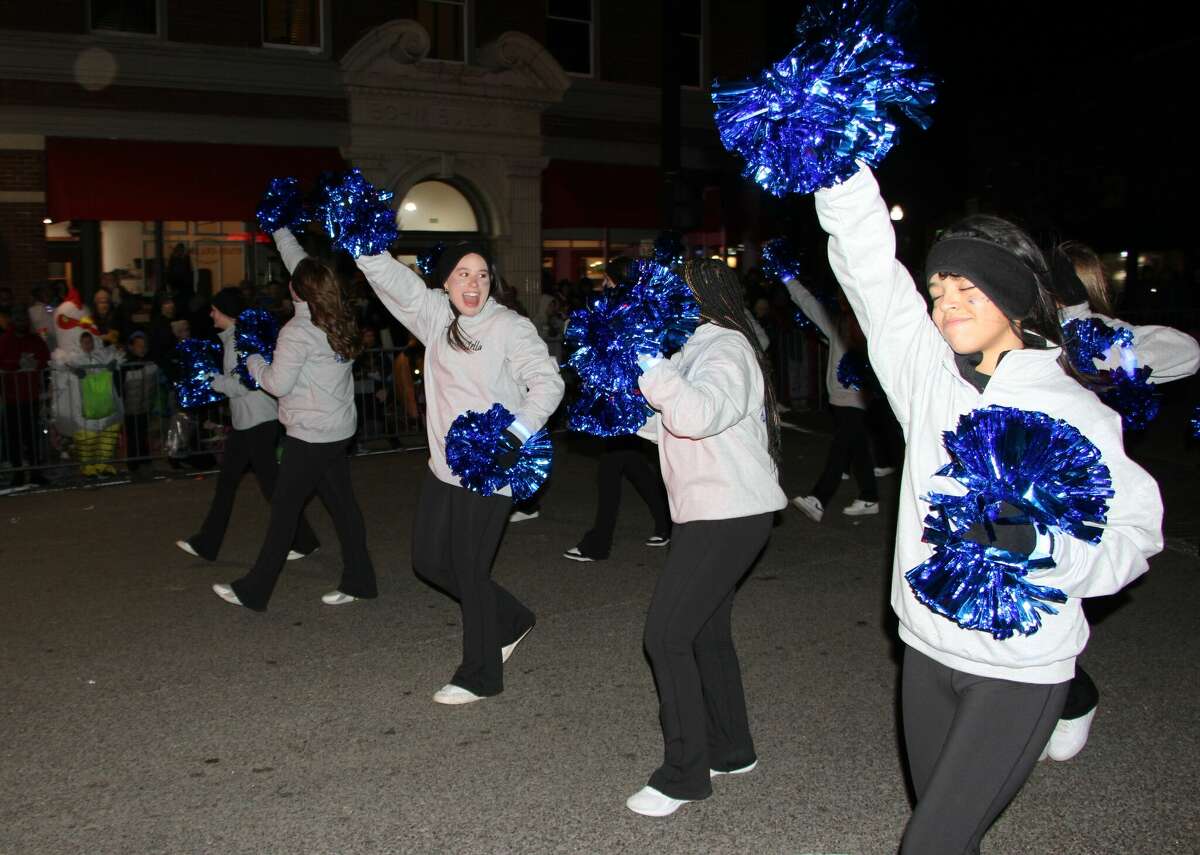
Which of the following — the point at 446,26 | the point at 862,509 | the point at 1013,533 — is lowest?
the point at 862,509

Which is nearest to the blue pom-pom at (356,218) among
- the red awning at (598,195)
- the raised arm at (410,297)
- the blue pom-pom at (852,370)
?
the raised arm at (410,297)

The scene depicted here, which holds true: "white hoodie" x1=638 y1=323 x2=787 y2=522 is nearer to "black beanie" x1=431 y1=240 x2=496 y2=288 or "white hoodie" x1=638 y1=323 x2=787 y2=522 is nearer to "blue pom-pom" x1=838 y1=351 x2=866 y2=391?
"black beanie" x1=431 y1=240 x2=496 y2=288

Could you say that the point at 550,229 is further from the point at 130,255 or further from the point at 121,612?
the point at 121,612

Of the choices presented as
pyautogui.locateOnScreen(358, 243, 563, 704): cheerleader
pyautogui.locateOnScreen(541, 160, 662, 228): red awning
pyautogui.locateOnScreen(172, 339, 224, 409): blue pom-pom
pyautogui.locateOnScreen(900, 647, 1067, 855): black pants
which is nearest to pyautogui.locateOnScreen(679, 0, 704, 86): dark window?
pyautogui.locateOnScreen(541, 160, 662, 228): red awning

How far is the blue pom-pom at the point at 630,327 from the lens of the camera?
3479 mm

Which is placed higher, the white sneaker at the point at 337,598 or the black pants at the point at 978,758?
the black pants at the point at 978,758

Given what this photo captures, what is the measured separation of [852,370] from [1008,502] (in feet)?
18.9

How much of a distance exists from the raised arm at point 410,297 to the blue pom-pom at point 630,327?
1430mm

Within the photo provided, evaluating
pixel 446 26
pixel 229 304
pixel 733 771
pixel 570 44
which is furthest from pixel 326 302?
pixel 570 44

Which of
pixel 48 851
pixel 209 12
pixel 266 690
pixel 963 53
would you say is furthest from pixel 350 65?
pixel 963 53

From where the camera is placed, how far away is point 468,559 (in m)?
4.88

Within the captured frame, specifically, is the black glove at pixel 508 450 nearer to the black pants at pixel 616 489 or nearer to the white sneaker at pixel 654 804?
the white sneaker at pixel 654 804

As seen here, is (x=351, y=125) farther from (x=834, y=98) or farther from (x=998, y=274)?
(x=998, y=274)

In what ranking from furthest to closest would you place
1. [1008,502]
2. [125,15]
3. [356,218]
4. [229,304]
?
[125,15] → [229,304] → [356,218] → [1008,502]
